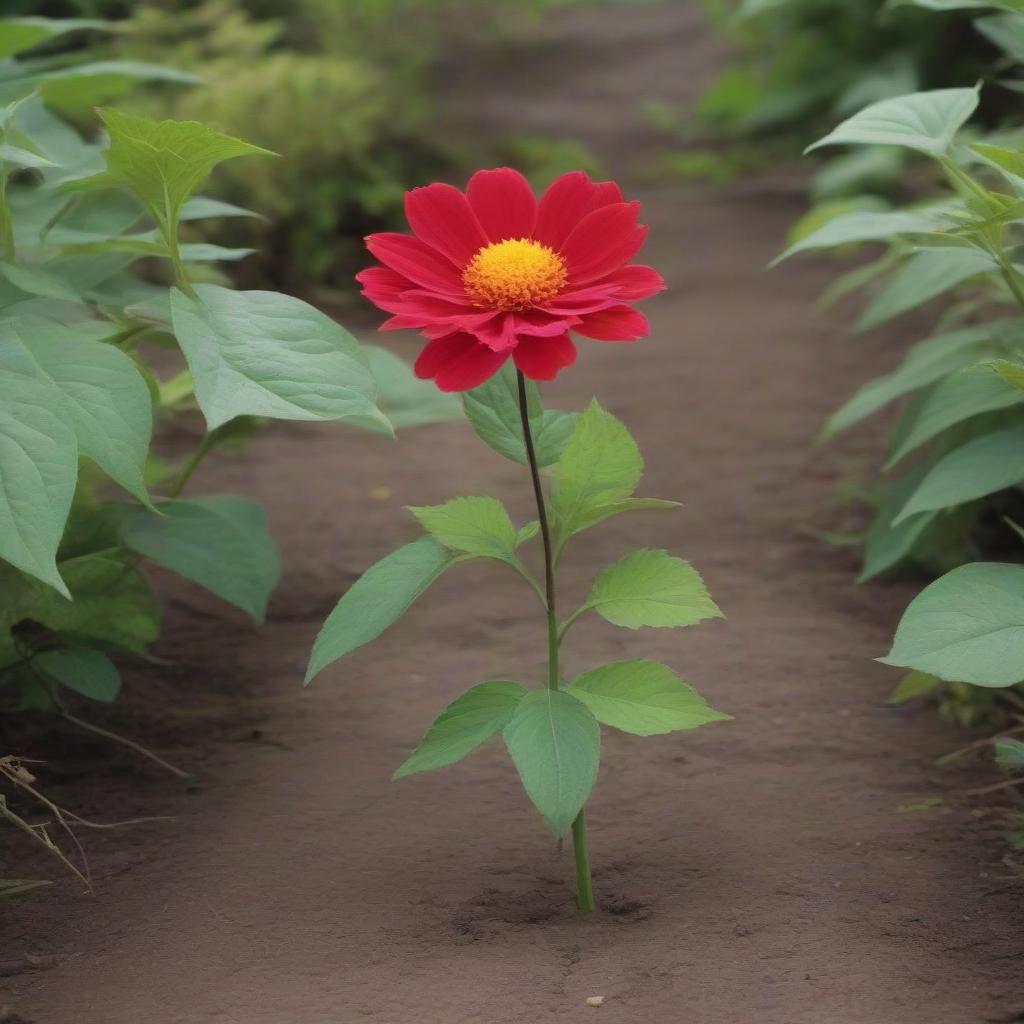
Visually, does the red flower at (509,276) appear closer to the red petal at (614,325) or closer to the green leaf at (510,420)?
the red petal at (614,325)

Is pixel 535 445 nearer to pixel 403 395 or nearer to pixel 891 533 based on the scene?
pixel 403 395

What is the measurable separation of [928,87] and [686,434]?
2.54 metres

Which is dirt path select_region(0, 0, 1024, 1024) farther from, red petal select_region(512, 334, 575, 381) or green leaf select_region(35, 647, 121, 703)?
red petal select_region(512, 334, 575, 381)

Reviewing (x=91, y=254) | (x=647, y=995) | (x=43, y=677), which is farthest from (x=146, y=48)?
(x=647, y=995)

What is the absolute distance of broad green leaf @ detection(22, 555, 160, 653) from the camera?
73.1 inches

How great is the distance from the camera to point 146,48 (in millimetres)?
4547

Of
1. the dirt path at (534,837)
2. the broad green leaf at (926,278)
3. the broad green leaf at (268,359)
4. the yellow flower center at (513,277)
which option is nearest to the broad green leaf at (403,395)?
the dirt path at (534,837)

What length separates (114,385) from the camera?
5.12 ft

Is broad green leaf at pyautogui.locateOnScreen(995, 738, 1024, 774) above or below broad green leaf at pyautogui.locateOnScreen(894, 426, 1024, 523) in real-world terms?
below

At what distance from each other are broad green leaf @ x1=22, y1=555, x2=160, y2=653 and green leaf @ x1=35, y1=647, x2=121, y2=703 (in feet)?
0.12

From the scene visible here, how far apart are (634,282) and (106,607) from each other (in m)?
0.87

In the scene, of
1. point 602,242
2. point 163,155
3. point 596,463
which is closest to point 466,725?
point 596,463

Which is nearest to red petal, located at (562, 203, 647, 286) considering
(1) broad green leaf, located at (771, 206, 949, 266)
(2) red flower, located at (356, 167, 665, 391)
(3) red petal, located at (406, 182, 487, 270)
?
(2) red flower, located at (356, 167, 665, 391)

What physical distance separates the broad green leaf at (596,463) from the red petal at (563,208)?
203 mm
